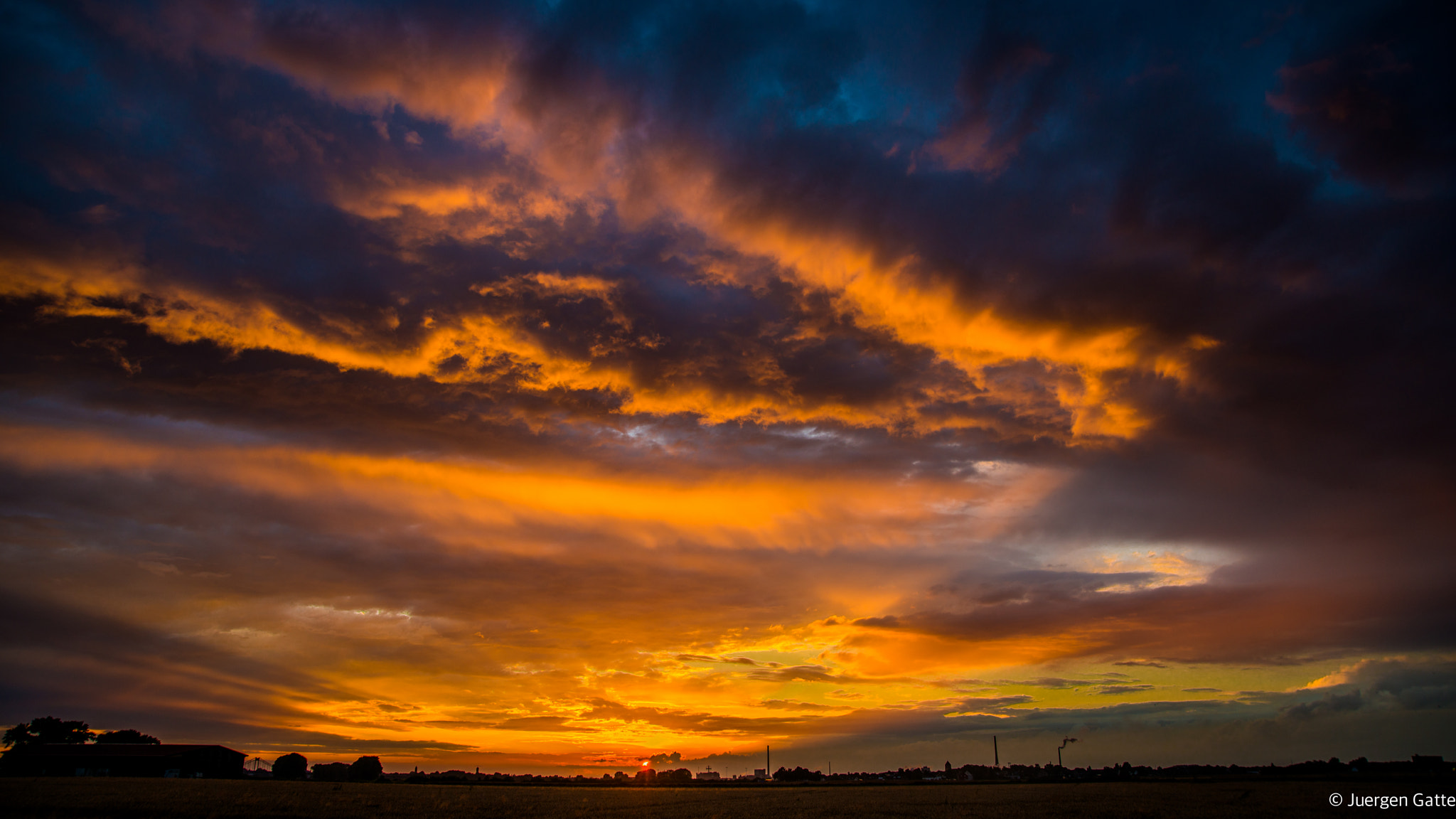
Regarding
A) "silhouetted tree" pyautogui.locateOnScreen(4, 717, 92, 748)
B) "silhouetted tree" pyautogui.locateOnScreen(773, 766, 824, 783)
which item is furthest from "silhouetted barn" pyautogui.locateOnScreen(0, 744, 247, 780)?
"silhouetted tree" pyautogui.locateOnScreen(773, 766, 824, 783)

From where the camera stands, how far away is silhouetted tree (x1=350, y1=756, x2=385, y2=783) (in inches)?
4909

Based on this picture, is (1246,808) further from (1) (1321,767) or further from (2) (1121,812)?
(1) (1321,767)

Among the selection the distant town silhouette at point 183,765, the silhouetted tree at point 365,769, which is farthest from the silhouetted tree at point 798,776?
the silhouetted tree at point 365,769

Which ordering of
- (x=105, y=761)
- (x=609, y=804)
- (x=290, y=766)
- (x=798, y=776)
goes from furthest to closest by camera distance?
(x=798, y=776) → (x=290, y=766) → (x=105, y=761) → (x=609, y=804)

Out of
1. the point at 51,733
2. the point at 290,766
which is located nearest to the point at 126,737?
the point at 51,733

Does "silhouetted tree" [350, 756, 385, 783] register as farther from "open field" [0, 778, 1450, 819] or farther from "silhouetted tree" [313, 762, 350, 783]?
"open field" [0, 778, 1450, 819]

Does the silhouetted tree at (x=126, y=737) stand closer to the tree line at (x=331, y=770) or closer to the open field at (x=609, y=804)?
the tree line at (x=331, y=770)

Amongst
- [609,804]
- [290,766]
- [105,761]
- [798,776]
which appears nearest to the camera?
[609,804]

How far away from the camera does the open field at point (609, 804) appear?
1722 inches

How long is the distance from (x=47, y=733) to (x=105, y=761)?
70.4m

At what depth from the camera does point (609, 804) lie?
Result: 63.7 metres

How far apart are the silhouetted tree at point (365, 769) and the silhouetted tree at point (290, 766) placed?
27.0ft

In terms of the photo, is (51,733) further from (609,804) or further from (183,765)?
(609,804)

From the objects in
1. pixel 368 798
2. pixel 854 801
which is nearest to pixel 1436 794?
pixel 854 801
